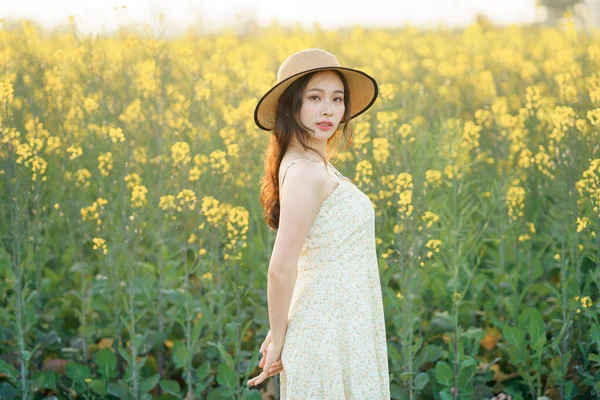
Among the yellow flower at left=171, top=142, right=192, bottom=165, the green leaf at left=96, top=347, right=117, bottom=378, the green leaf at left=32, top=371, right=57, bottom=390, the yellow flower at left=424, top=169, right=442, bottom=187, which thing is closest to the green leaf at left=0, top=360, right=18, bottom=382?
the green leaf at left=32, top=371, right=57, bottom=390

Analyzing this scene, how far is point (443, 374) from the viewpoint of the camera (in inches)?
139

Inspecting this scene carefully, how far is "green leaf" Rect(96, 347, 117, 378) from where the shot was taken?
375 centimetres

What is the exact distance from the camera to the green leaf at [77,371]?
148 inches

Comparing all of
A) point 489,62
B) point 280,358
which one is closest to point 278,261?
point 280,358

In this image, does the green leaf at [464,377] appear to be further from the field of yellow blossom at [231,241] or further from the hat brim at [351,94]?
the hat brim at [351,94]

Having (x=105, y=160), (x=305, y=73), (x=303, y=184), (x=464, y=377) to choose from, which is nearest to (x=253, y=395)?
(x=464, y=377)

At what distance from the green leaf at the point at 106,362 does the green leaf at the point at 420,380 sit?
1461 millimetres

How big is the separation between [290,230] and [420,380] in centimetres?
172

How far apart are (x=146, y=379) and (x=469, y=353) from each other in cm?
162

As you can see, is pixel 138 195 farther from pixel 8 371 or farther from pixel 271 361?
pixel 271 361

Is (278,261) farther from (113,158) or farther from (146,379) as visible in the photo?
(113,158)

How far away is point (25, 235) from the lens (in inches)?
148

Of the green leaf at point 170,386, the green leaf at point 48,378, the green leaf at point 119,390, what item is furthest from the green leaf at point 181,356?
the green leaf at point 48,378

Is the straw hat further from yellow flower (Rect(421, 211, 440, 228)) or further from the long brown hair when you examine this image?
yellow flower (Rect(421, 211, 440, 228))
